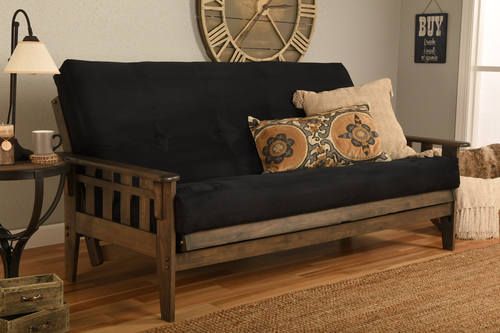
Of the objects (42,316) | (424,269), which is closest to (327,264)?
(424,269)

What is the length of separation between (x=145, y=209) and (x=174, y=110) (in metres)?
0.79

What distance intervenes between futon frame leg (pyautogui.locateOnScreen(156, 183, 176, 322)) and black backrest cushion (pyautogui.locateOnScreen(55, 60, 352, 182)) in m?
0.60

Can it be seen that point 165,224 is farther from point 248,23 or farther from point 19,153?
point 248,23

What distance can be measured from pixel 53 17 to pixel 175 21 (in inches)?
28.5

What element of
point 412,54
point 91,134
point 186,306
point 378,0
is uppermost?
point 378,0

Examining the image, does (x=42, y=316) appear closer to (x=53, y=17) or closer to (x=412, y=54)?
(x=53, y=17)

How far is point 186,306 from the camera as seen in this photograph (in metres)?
3.13

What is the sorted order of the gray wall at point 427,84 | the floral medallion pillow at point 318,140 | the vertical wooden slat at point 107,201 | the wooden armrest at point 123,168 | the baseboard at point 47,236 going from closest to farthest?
the wooden armrest at point 123,168, the vertical wooden slat at point 107,201, the floral medallion pillow at point 318,140, the baseboard at point 47,236, the gray wall at point 427,84

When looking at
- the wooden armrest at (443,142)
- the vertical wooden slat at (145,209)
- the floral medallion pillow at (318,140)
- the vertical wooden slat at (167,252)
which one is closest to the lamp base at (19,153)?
the vertical wooden slat at (145,209)

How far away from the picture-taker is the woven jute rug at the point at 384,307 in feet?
9.46

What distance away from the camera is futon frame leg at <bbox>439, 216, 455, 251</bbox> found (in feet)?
13.3

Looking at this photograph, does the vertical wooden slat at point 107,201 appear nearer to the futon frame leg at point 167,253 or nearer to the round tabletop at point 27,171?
the round tabletop at point 27,171

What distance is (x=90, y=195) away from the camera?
335cm

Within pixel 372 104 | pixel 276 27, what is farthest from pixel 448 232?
pixel 276 27
